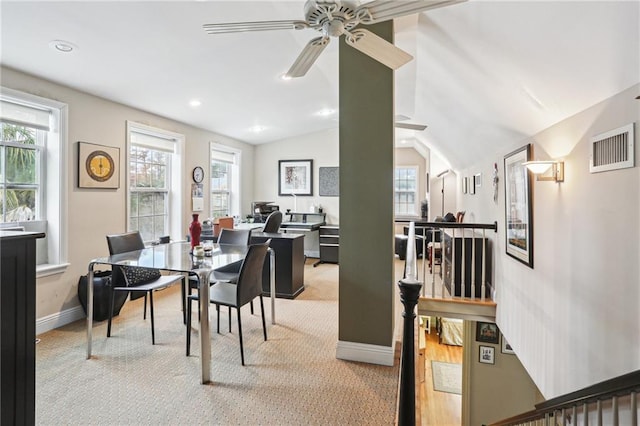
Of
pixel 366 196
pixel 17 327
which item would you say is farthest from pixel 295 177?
pixel 17 327

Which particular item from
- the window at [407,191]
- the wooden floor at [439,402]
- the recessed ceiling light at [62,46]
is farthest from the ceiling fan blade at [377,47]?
the window at [407,191]

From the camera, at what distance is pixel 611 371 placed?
182 cm

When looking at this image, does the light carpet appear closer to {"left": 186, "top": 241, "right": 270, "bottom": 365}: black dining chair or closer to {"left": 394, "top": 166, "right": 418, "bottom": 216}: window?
{"left": 394, "top": 166, "right": 418, "bottom": 216}: window

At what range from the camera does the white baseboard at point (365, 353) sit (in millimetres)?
2549

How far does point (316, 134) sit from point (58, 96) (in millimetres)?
4756

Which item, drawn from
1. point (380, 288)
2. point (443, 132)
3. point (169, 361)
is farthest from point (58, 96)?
point (443, 132)

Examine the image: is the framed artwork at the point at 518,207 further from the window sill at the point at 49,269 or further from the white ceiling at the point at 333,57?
the window sill at the point at 49,269

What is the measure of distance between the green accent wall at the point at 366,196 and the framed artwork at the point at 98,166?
2814 millimetres

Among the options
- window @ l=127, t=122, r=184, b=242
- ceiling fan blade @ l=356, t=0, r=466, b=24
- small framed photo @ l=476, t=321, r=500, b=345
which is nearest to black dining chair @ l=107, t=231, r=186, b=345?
window @ l=127, t=122, r=184, b=242

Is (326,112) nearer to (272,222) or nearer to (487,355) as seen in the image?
(272,222)

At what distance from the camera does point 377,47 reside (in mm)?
1721

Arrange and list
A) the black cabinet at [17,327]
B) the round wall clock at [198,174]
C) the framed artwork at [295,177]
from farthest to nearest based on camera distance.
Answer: the framed artwork at [295,177] → the round wall clock at [198,174] → the black cabinet at [17,327]

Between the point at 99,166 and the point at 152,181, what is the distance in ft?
3.14

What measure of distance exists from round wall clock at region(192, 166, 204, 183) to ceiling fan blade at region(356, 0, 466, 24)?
4.31 meters
